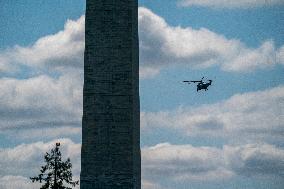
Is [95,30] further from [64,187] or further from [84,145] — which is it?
[64,187]

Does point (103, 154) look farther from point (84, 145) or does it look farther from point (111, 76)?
point (111, 76)

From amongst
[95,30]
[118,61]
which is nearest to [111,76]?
[118,61]

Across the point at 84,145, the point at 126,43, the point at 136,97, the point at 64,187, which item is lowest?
the point at 64,187

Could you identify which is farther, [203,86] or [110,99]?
[110,99]

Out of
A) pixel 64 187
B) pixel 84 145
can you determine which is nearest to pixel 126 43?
pixel 84 145

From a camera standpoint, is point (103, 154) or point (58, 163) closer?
point (103, 154)

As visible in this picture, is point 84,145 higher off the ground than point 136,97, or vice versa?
point 136,97
